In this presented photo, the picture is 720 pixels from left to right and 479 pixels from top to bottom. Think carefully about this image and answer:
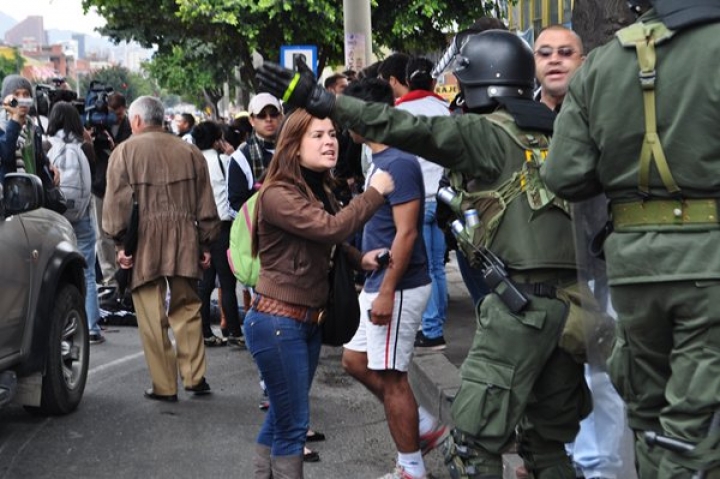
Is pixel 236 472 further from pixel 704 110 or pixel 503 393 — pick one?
pixel 704 110

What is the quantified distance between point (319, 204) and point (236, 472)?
1899 millimetres

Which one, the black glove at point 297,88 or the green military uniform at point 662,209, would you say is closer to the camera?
the green military uniform at point 662,209

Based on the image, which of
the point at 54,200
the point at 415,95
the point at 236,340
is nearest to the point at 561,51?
the point at 415,95

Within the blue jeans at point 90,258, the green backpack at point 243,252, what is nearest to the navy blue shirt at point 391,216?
the green backpack at point 243,252

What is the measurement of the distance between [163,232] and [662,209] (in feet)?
15.3

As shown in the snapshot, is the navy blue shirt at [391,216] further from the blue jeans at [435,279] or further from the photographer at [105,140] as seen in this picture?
the photographer at [105,140]

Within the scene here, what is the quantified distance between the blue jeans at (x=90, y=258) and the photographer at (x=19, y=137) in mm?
1312

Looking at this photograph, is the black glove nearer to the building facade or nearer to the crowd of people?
the crowd of people

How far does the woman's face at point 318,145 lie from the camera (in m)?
5.06

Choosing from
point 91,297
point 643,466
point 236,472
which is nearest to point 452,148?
point 643,466

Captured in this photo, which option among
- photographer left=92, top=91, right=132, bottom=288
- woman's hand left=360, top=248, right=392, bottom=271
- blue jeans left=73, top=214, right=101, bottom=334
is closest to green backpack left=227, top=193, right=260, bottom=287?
woman's hand left=360, top=248, right=392, bottom=271

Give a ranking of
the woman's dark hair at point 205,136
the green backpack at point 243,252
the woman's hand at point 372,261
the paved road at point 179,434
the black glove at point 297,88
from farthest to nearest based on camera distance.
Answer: the woman's dark hair at point 205,136 → the paved road at point 179,434 → the green backpack at point 243,252 → the woman's hand at point 372,261 → the black glove at point 297,88

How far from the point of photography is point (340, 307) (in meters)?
5.11

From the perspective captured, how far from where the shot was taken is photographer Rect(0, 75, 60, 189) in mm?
7949
